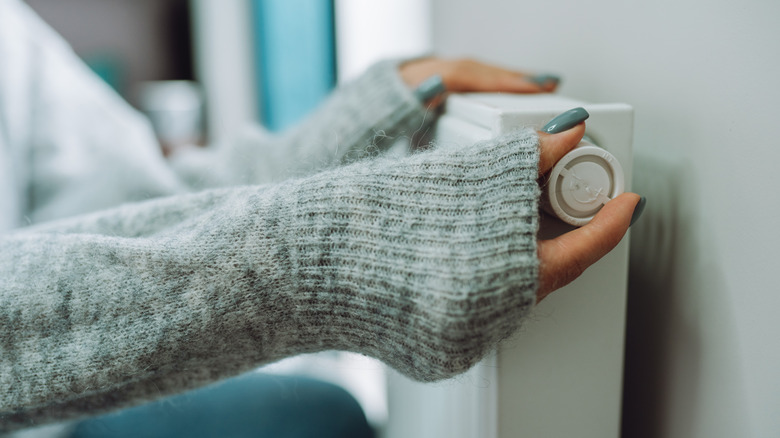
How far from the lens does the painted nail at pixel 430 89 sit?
54 centimetres

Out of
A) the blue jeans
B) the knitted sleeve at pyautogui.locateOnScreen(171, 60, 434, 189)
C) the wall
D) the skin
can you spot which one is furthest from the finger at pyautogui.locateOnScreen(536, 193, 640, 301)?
the wall

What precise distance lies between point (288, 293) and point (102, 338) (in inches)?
5.3

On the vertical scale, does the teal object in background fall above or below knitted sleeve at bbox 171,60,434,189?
above

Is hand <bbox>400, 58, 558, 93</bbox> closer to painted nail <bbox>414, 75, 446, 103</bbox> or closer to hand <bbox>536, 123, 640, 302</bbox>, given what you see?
painted nail <bbox>414, 75, 446, 103</bbox>

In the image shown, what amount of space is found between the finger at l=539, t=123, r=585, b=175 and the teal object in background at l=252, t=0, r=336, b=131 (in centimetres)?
154

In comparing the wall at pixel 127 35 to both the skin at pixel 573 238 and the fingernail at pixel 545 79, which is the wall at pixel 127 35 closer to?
the fingernail at pixel 545 79

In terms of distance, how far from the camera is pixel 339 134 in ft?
1.99

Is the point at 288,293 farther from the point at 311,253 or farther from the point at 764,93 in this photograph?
the point at 764,93

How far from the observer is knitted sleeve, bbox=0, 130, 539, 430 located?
0.29 m

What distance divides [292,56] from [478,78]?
156 centimetres

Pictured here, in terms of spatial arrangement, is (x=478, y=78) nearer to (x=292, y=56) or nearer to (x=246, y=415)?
(x=246, y=415)

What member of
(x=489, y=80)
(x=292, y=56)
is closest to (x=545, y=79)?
(x=489, y=80)

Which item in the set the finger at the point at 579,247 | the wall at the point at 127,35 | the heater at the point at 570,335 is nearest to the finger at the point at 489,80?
the heater at the point at 570,335

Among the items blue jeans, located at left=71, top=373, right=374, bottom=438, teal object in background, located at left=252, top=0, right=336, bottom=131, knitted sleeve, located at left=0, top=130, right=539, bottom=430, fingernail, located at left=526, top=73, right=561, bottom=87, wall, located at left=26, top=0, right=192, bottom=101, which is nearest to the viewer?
knitted sleeve, located at left=0, top=130, right=539, bottom=430
